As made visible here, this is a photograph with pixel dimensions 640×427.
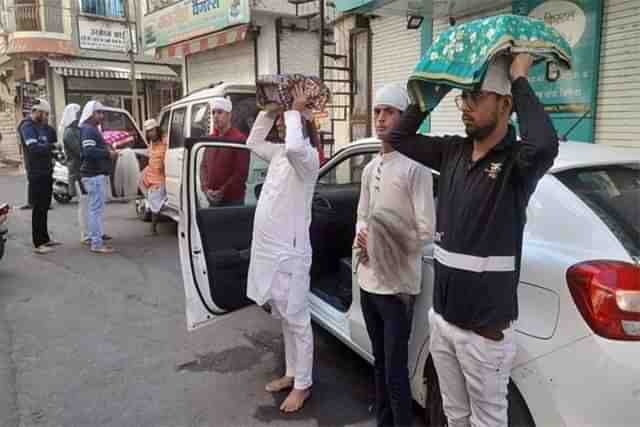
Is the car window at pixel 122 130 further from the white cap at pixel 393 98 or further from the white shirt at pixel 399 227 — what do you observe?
the white shirt at pixel 399 227

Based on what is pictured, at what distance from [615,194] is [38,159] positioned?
21.4ft

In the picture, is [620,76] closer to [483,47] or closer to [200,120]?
[483,47]

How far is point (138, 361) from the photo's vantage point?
12.2ft

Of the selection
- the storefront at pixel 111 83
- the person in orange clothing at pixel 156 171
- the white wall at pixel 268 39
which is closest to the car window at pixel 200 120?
the person in orange clothing at pixel 156 171

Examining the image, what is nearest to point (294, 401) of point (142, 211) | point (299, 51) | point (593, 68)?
point (593, 68)

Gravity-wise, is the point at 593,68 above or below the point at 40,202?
above

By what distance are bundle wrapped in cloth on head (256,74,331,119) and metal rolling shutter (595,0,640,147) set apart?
4.09m

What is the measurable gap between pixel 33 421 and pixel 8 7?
21744 millimetres

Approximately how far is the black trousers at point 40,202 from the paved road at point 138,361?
0.95m

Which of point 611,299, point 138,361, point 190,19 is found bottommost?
point 138,361

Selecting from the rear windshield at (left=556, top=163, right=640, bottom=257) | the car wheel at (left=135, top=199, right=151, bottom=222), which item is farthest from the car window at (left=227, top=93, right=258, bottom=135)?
the rear windshield at (left=556, top=163, right=640, bottom=257)

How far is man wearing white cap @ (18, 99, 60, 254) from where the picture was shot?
653 cm

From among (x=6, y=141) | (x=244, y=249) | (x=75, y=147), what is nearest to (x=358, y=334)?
(x=244, y=249)

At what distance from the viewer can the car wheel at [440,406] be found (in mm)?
2049
